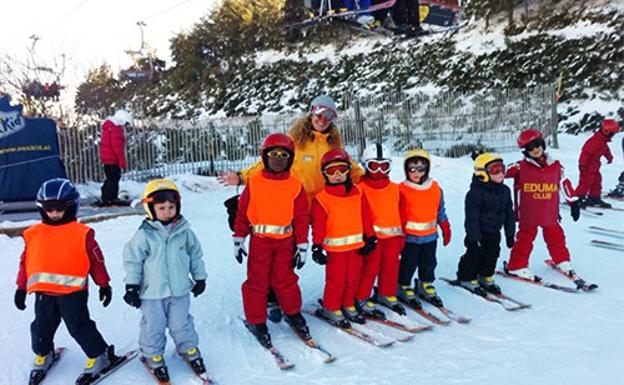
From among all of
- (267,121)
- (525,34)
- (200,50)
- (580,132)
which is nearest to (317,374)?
(267,121)

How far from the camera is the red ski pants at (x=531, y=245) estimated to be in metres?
5.76

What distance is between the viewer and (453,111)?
56.2 feet

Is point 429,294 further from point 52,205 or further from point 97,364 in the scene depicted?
point 52,205

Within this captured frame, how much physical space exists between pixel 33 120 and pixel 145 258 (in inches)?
265

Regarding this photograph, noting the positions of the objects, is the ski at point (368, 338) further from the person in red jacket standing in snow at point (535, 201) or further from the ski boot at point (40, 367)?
the person in red jacket standing in snow at point (535, 201)

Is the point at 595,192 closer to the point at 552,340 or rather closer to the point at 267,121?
the point at 552,340

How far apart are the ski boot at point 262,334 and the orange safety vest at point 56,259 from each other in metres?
1.37

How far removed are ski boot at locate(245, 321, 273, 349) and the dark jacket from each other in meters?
2.26

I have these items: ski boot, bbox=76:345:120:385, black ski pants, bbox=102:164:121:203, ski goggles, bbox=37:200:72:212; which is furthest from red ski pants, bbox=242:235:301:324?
black ski pants, bbox=102:164:121:203

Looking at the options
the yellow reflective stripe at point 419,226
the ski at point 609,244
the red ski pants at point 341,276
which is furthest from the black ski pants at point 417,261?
the ski at point 609,244

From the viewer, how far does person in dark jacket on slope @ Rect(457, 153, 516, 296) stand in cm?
509

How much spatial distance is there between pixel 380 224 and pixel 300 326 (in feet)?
3.74

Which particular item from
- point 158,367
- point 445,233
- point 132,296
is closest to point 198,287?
point 132,296

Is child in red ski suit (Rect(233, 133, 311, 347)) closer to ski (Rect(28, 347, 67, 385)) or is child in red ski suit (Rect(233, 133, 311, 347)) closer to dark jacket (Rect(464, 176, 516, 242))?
ski (Rect(28, 347, 67, 385))
